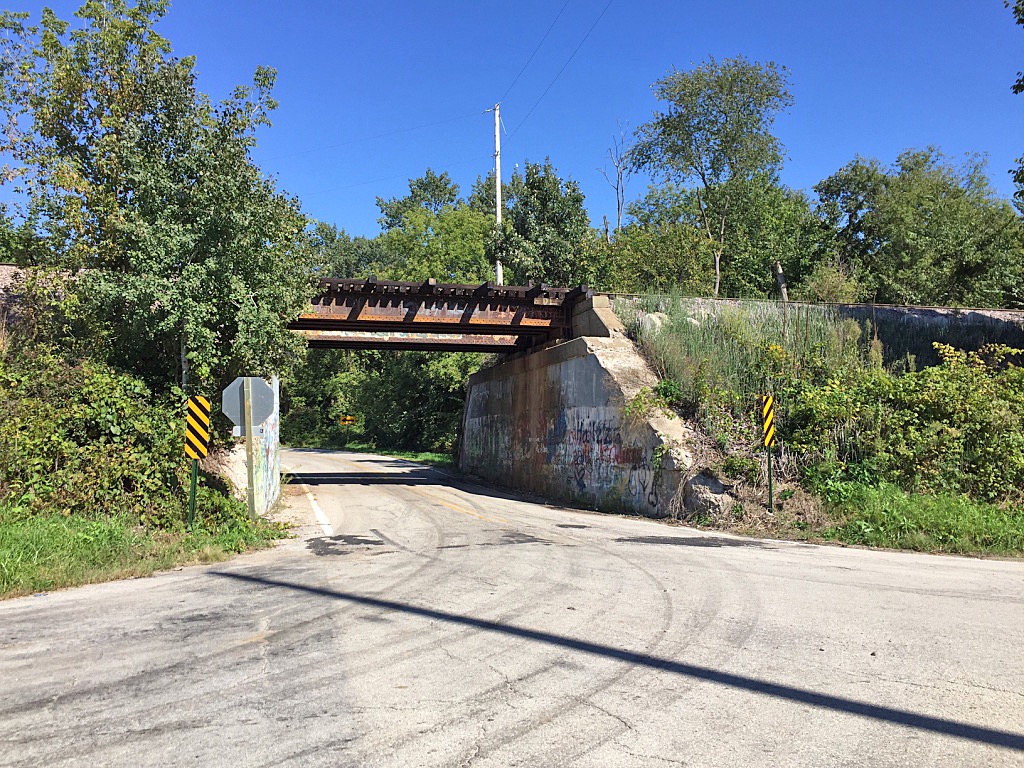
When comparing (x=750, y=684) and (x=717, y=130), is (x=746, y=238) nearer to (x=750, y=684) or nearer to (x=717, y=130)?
(x=717, y=130)

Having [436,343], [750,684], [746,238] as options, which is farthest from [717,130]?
[750,684]

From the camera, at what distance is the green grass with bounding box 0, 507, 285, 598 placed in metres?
8.73

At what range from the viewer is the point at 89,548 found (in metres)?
9.83

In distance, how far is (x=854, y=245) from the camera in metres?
49.5

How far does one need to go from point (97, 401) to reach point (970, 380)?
18530 millimetres

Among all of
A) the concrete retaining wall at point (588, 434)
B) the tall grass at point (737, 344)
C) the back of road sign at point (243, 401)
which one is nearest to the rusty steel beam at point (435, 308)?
the concrete retaining wall at point (588, 434)

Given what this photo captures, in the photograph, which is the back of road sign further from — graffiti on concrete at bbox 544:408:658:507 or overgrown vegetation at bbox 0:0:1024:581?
graffiti on concrete at bbox 544:408:658:507

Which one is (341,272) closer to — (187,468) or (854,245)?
(854,245)

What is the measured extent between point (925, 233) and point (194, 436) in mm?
42112

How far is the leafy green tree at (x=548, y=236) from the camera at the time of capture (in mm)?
36438

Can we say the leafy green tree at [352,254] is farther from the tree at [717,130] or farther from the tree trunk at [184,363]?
the tree trunk at [184,363]

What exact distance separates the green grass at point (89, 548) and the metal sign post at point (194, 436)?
58 centimetres

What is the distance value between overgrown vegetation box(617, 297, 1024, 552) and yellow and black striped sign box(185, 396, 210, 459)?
35.9 feet

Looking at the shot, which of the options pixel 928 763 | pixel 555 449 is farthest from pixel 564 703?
pixel 555 449
